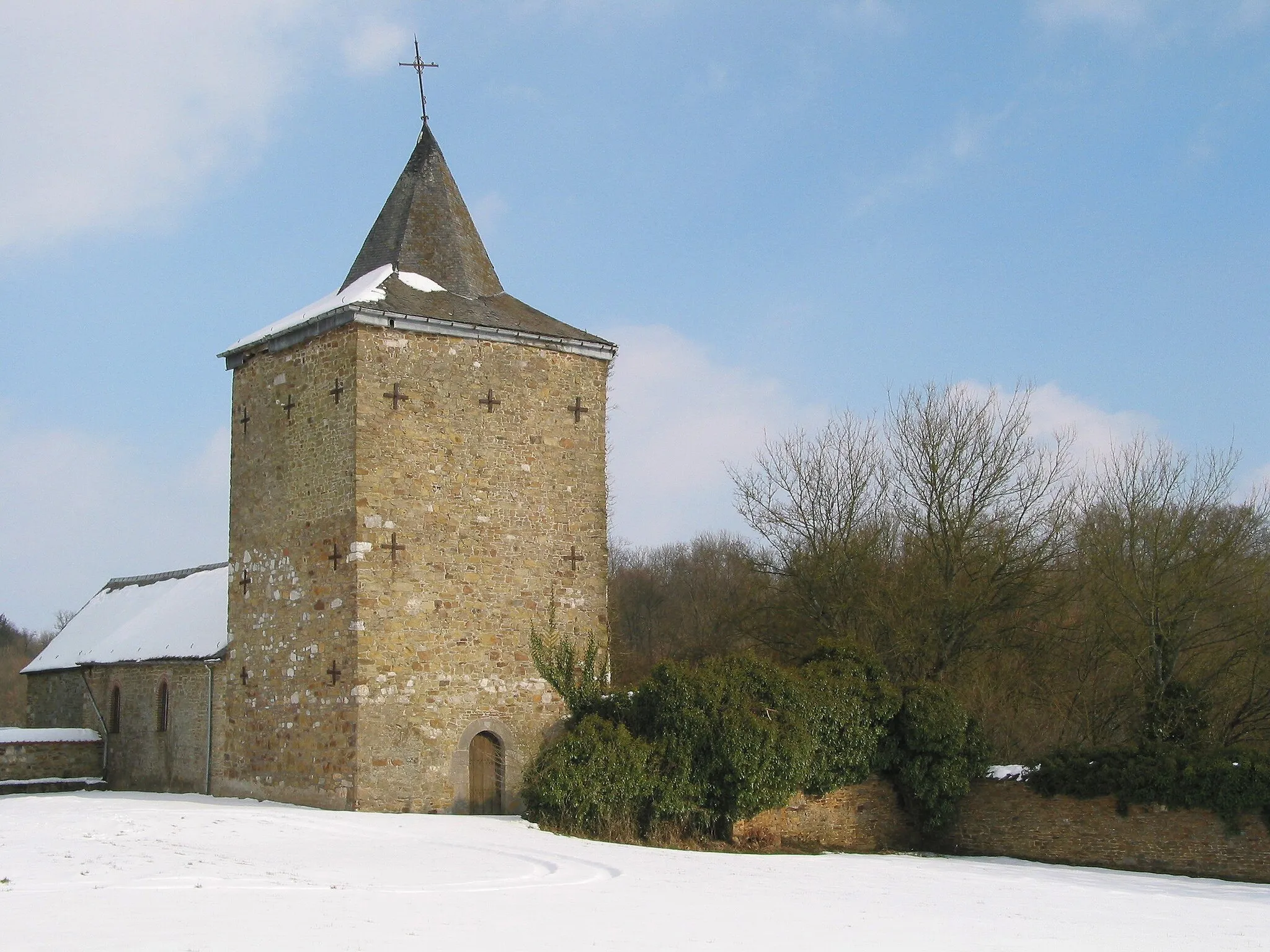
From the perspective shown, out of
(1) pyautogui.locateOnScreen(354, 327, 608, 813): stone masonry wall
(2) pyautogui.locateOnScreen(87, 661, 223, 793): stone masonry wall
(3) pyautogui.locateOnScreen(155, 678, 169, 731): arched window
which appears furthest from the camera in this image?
(3) pyautogui.locateOnScreen(155, 678, 169, 731): arched window

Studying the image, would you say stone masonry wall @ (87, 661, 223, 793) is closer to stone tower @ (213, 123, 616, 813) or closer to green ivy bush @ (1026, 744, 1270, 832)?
stone tower @ (213, 123, 616, 813)

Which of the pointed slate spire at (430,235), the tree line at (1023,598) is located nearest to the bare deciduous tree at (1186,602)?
the tree line at (1023,598)

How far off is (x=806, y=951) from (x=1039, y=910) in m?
4.52

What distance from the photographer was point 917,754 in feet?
61.5

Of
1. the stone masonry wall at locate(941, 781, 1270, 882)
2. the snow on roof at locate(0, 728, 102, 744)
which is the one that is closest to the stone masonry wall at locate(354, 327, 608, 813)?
the stone masonry wall at locate(941, 781, 1270, 882)

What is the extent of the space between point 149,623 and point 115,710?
69.6 inches

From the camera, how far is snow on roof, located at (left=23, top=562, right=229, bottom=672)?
855 inches

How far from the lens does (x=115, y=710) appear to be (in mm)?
23406

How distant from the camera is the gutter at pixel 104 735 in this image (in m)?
23.1

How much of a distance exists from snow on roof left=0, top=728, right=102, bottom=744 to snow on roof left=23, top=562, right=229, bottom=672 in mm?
1392

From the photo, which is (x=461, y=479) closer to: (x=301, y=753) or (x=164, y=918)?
(x=301, y=753)

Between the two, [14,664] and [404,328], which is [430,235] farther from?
[14,664]

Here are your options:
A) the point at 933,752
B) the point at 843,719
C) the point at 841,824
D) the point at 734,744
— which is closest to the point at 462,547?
the point at 734,744

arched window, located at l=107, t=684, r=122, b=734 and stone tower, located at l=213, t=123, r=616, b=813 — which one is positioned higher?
stone tower, located at l=213, t=123, r=616, b=813
